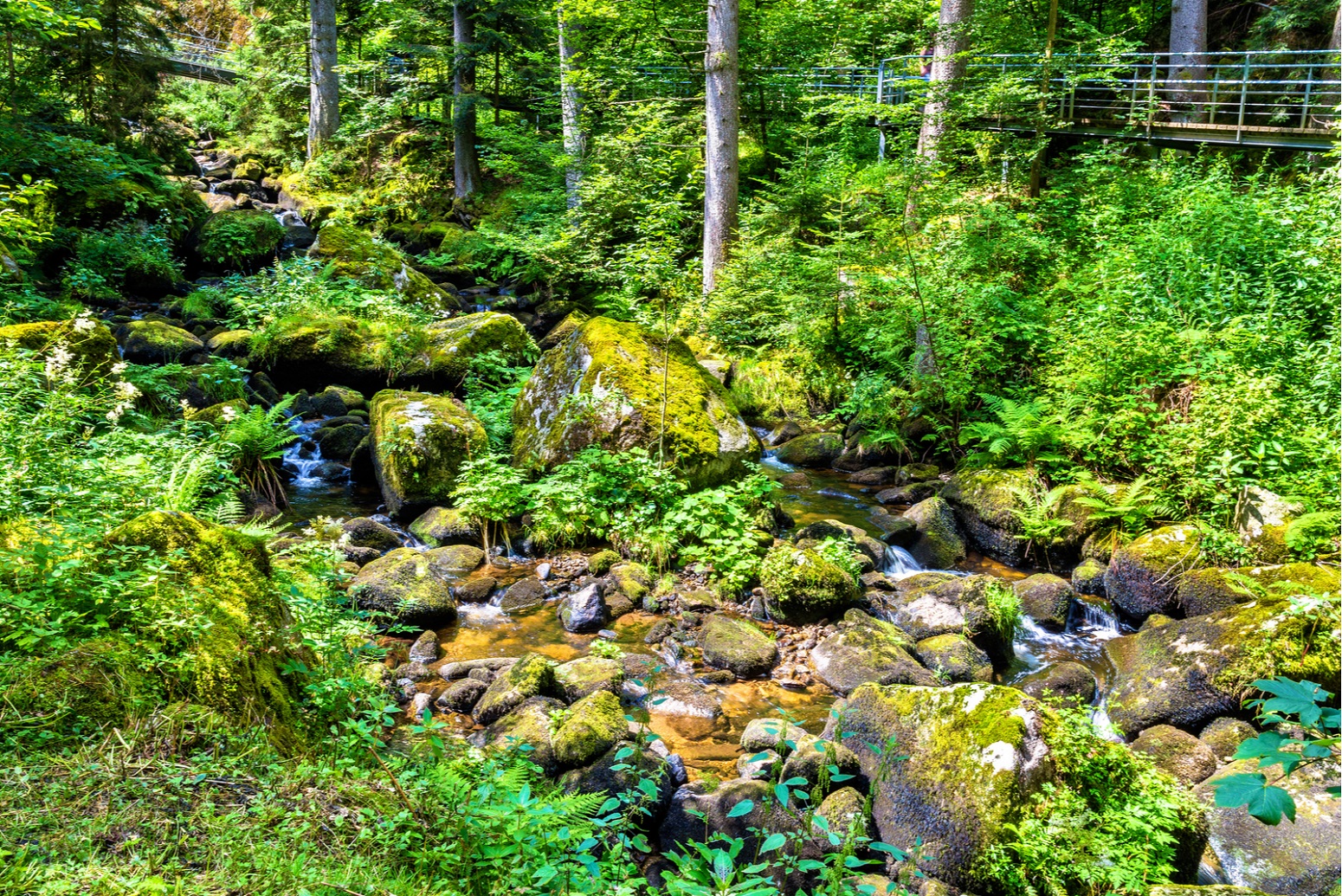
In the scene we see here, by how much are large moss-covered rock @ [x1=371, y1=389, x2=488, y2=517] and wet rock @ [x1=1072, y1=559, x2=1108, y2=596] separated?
672 cm

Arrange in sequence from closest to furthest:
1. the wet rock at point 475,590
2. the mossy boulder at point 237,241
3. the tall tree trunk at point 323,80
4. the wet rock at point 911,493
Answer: the wet rock at point 475,590
the wet rock at point 911,493
the mossy boulder at point 237,241
the tall tree trunk at point 323,80

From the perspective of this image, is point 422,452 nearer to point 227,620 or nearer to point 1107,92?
point 227,620

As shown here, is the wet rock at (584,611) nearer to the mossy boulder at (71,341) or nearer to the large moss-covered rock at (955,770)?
the large moss-covered rock at (955,770)

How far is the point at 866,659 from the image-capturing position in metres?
6.73

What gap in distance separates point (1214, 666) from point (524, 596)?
5.94 meters

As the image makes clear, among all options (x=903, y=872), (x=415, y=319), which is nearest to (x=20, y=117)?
(x=415, y=319)

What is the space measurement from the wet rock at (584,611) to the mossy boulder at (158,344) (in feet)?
25.9

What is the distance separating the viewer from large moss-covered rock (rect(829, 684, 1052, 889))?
4.57 m

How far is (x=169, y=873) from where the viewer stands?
280 centimetres

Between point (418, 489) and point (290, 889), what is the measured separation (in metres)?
6.81

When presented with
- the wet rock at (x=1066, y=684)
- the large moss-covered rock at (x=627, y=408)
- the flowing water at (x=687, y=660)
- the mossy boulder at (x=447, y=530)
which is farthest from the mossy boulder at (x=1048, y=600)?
the mossy boulder at (x=447, y=530)

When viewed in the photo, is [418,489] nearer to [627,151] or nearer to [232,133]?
[627,151]

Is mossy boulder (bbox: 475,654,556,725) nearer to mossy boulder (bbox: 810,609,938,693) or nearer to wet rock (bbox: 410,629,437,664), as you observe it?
wet rock (bbox: 410,629,437,664)

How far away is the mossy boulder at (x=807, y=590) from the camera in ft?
24.8
